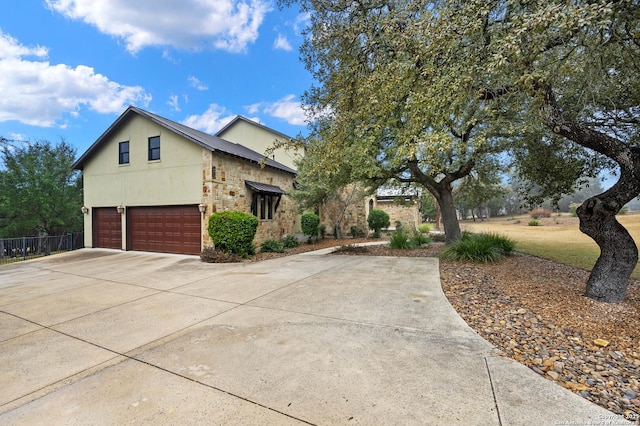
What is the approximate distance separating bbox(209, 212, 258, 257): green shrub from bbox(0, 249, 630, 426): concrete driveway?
470cm

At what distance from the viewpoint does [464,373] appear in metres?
2.91

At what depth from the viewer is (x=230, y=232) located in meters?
11.2

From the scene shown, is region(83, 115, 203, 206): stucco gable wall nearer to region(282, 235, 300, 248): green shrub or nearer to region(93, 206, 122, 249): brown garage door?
region(93, 206, 122, 249): brown garage door

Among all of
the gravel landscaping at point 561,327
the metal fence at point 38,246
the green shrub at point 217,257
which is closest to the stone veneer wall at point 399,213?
the green shrub at point 217,257

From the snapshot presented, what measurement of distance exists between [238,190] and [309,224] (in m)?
5.46

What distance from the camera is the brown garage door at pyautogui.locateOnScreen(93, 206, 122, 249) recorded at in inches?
564

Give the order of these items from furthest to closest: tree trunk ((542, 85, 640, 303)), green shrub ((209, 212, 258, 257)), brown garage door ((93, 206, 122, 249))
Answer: brown garage door ((93, 206, 122, 249)) → green shrub ((209, 212, 258, 257)) → tree trunk ((542, 85, 640, 303))

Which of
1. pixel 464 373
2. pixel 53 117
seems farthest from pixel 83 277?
pixel 53 117

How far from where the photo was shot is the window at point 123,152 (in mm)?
14015

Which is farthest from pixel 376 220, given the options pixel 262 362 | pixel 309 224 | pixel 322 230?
pixel 262 362

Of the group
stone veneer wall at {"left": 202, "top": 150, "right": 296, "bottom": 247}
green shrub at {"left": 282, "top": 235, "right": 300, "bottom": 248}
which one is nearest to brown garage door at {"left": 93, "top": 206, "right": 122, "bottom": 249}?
stone veneer wall at {"left": 202, "top": 150, "right": 296, "bottom": 247}

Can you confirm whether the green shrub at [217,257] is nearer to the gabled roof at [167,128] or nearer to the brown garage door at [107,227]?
the gabled roof at [167,128]

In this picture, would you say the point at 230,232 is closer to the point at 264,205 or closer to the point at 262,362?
the point at 264,205

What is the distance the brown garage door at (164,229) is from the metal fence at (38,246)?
527cm
